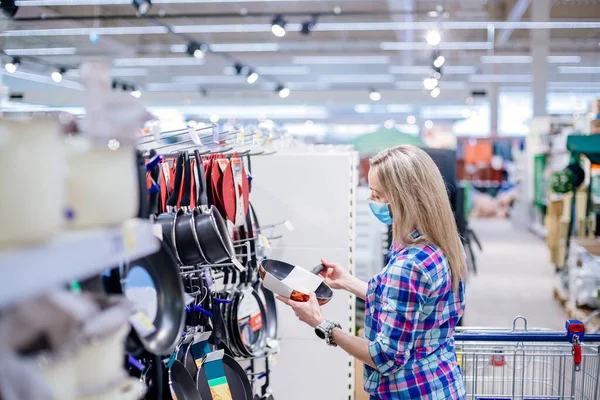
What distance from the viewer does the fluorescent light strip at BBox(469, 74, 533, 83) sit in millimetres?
17872

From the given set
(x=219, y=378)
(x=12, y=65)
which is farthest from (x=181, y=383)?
(x=12, y=65)

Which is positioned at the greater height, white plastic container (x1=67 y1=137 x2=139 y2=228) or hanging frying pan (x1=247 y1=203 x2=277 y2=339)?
white plastic container (x1=67 y1=137 x2=139 y2=228)

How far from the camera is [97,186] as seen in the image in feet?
3.55

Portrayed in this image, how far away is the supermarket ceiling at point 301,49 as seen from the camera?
1128 centimetres

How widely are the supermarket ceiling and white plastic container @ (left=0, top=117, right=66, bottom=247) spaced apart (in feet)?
25.3

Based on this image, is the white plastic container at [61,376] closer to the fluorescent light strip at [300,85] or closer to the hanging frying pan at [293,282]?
the hanging frying pan at [293,282]

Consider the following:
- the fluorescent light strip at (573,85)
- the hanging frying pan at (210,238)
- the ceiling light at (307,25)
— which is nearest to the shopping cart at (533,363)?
the hanging frying pan at (210,238)

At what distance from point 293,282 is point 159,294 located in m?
0.76

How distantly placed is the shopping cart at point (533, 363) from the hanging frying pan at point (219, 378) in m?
0.92

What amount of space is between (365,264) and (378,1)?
28.4 feet

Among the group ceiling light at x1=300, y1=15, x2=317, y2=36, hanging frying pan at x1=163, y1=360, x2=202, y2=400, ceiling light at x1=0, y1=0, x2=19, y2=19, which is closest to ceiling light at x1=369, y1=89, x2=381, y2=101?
ceiling light at x1=300, y1=15, x2=317, y2=36

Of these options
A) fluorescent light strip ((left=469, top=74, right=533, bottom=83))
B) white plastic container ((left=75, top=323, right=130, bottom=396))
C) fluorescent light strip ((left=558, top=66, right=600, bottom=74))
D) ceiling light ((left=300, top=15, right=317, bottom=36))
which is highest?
fluorescent light strip ((left=558, top=66, right=600, bottom=74))

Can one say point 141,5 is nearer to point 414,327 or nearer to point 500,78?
point 414,327

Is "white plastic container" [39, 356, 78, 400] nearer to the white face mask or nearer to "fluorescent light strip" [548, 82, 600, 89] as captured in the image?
the white face mask
